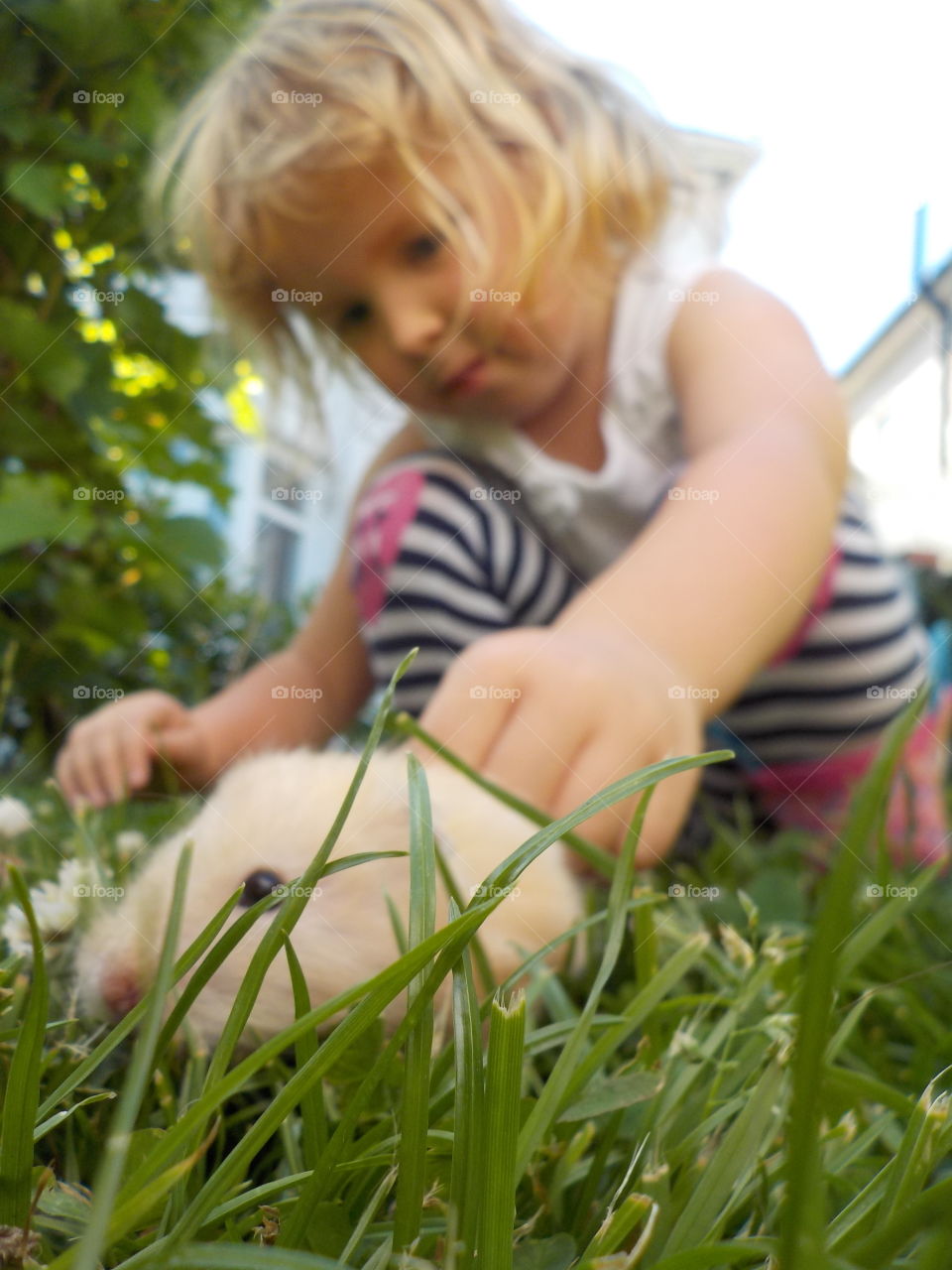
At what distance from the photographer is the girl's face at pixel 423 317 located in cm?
99

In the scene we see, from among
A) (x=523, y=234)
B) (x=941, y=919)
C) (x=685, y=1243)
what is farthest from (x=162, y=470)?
(x=685, y=1243)

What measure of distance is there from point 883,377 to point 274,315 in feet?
2.55

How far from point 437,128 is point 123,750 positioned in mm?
749

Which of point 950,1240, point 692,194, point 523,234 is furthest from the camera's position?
point 692,194

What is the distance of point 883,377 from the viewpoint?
3.75ft

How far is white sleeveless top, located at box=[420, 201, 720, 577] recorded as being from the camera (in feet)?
3.65

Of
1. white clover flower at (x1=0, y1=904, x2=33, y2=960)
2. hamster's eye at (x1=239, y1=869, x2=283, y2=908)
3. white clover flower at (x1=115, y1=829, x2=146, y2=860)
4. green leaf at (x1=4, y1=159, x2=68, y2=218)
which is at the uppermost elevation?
green leaf at (x1=4, y1=159, x2=68, y2=218)

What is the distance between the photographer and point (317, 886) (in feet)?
1.66

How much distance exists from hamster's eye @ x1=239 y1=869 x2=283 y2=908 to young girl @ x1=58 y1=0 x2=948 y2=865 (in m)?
0.25

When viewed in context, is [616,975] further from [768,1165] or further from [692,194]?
[692,194]

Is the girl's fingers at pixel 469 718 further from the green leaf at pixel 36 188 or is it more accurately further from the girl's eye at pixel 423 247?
the green leaf at pixel 36 188

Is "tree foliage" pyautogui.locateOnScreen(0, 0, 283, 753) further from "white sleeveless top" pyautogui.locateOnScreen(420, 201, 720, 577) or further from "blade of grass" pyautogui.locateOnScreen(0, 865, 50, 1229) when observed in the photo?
"blade of grass" pyautogui.locateOnScreen(0, 865, 50, 1229)

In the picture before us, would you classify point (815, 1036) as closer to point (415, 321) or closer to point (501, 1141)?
point (501, 1141)

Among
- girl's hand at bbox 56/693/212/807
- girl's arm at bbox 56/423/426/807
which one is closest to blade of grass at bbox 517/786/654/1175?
girl's arm at bbox 56/423/426/807
